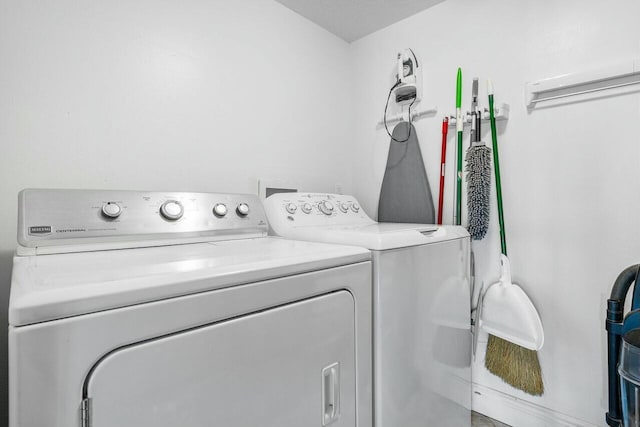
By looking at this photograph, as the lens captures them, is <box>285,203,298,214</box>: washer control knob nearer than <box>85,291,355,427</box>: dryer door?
No

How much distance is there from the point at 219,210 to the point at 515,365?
1.56 metres

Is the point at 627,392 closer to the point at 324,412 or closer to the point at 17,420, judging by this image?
the point at 324,412

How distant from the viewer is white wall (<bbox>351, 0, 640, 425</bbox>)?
4.40 ft

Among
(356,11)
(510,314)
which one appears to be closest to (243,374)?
(510,314)

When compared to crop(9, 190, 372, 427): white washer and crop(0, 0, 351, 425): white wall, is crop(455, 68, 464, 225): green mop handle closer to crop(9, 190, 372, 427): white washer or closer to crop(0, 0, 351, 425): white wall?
crop(0, 0, 351, 425): white wall

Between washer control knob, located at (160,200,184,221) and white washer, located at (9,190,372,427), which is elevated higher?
washer control knob, located at (160,200,184,221)

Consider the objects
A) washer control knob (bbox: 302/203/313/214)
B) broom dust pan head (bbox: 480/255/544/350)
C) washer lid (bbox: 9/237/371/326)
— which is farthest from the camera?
washer control knob (bbox: 302/203/313/214)

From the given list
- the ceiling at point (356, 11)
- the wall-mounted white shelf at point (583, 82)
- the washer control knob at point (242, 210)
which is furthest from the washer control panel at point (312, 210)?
the ceiling at point (356, 11)

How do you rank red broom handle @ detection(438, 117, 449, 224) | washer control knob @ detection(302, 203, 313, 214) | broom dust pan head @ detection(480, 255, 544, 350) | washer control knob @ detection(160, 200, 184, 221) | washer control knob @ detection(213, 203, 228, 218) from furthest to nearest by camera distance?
red broom handle @ detection(438, 117, 449, 224) → washer control knob @ detection(302, 203, 313, 214) → broom dust pan head @ detection(480, 255, 544, 350) → washer control knob @ detection(213, 203, 228, 218) → washer control knob @ detection(160, 200, 184, 221)

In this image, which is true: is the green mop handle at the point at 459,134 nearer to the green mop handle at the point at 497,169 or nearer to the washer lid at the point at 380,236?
the green mop handle at the point at 497,169

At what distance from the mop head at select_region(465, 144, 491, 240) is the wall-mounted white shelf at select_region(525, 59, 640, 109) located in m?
0.32

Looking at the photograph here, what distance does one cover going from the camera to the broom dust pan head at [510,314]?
57.1 inches

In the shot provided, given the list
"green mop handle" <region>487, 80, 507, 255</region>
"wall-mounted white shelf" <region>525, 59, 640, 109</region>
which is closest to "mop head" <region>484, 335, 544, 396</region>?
"green mop handle" <region>487, 80, 507, 255</region>

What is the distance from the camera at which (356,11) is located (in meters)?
1.95
